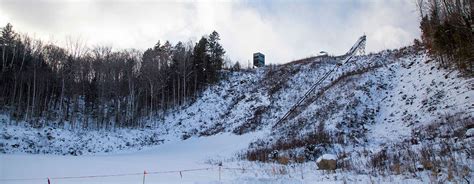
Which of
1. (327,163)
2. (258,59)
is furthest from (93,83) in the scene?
(327,163)

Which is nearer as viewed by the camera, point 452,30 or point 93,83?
point 452,30

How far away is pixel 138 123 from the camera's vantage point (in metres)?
37.1

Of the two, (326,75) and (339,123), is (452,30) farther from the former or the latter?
(326,75)

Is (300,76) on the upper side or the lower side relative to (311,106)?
upper

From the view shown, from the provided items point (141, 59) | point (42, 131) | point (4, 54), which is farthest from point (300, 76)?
point (4, 54)

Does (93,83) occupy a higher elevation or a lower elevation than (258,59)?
lower

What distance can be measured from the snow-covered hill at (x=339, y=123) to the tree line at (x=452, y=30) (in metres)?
1.14

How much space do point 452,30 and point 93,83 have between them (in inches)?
1622

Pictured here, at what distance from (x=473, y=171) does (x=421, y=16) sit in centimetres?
2042

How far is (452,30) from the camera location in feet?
66.9

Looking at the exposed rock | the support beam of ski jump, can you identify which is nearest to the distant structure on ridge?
the support beam of ski jump

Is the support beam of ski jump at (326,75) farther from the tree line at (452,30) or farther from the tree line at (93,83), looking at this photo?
the tree line at (93,83)

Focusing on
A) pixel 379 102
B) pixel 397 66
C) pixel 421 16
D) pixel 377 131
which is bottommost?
pixel 377 131

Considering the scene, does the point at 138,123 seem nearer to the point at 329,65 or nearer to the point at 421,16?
the point at 329,65
